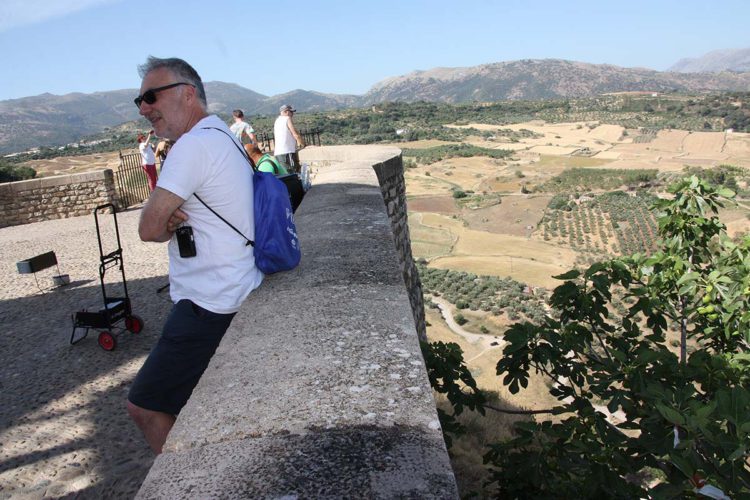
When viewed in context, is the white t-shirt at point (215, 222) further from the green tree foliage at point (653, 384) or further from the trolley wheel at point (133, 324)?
the trolley wheel at point (133, 324)

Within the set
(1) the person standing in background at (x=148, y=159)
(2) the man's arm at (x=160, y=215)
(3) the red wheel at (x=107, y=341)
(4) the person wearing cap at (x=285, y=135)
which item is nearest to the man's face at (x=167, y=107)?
(2) the man's arm at (x=160, y=215)

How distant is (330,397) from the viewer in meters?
1.45

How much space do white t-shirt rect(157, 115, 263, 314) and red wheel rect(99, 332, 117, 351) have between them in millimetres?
2905

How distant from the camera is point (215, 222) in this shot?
206 centimetres

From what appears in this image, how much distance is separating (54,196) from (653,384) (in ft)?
39.7

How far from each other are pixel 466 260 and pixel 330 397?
35.3 m

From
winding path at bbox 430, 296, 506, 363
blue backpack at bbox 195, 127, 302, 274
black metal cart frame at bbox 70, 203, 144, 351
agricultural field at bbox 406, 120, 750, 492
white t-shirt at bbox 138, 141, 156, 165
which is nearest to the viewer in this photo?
Result: blue backpack at bbox 195, 127, 302, 274

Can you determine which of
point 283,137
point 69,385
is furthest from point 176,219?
point 283,137

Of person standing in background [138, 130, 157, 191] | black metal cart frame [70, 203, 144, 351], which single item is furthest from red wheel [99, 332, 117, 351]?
person standing in background [138, 130, 157, 191]

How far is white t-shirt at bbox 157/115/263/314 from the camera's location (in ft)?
6.42

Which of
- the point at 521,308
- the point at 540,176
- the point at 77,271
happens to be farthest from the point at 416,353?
the point at 540,176

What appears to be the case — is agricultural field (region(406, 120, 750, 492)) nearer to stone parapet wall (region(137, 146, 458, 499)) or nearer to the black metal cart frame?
the black metal cart frame

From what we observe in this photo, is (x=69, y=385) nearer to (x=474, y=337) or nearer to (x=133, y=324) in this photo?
(x=133, y=324)

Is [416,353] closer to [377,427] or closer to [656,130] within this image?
[377,427]
